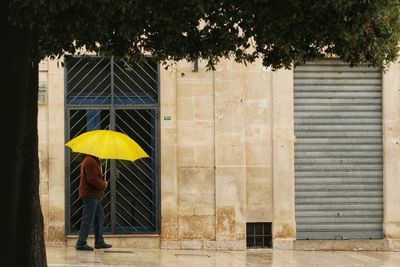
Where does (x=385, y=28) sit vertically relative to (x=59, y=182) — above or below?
above

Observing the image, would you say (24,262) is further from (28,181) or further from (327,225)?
(327,225)

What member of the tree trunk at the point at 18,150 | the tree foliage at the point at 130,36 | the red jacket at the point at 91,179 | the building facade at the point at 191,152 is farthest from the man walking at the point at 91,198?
the tree trunk at the point at 18,150

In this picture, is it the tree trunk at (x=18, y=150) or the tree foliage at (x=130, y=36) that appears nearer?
the tree foliage at (x=130, y=36)

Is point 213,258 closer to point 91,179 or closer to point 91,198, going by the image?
point 91,198

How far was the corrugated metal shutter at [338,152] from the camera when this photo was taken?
16.5m

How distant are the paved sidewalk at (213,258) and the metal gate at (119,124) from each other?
0.84 metres

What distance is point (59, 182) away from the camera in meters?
15.8

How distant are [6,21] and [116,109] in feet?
23.3

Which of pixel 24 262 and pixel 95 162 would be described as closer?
pixel 24 262

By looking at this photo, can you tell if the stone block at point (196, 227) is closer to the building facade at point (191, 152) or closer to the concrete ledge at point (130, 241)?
the building facade at point (191, 152)

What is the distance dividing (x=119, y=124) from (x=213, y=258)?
3.05m

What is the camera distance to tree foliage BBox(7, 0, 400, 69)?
8.38 metres

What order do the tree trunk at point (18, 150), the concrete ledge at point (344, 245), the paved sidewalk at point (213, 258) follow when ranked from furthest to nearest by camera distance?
the concrete ledge at point (344, 245) < the paved sidewalk at point (213, 258) < the tree trunk at point (18, 150)

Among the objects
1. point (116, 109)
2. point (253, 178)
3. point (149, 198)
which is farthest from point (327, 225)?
point (116, 109)
